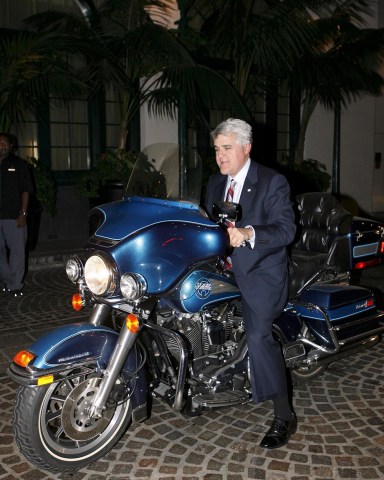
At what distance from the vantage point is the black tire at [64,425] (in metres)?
2.93

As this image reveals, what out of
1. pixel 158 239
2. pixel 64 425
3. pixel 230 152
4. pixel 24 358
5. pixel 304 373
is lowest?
pixel 304 373

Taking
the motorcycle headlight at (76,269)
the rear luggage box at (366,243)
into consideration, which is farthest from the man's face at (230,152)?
the rear luggage box at (366,243)

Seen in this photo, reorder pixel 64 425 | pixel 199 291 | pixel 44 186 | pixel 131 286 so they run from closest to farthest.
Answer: pixel 131 286 < pixel 64 425 < pixel 199 291 < pixel 44 186

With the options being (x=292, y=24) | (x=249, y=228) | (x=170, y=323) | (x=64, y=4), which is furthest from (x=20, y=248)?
(x=64, y=4)

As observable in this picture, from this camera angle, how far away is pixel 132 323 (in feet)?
9.62

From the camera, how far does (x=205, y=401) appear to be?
3.33 meters

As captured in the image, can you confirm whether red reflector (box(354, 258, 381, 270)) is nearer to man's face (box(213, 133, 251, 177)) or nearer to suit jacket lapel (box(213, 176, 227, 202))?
suit jacket lapel (box(213, 176, 227, 202))

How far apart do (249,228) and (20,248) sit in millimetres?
4804

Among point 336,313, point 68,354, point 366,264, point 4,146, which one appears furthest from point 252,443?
point 4,146

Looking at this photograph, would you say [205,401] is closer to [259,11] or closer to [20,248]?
[20,248]

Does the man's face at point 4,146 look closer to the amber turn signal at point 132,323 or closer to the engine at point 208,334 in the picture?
the engine at point 208,334

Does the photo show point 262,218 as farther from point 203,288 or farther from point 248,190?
point 203,288

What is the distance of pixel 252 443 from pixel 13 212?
4.69 meters

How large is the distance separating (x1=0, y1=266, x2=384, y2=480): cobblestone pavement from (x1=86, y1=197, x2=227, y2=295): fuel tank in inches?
43.5
